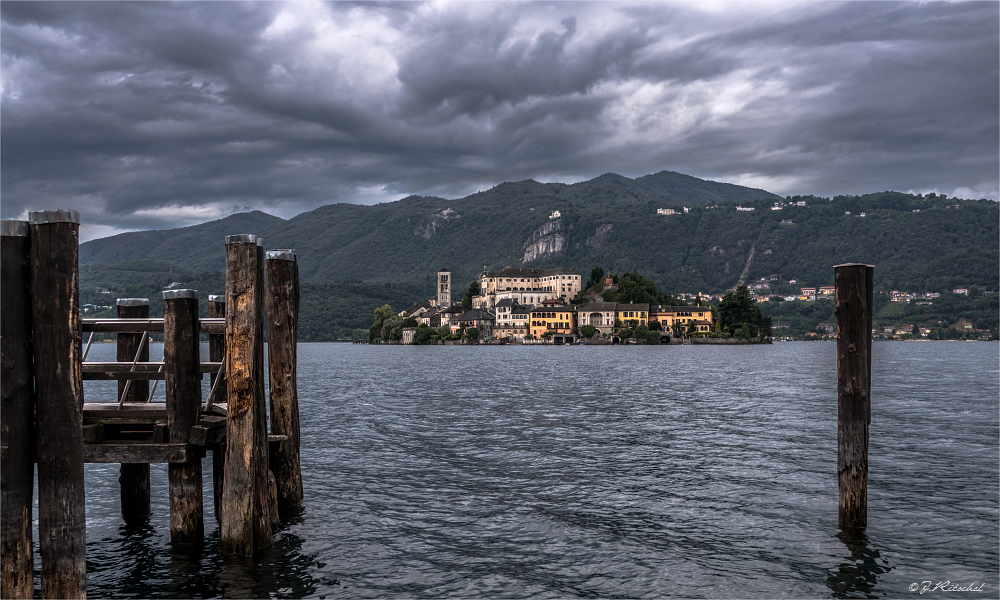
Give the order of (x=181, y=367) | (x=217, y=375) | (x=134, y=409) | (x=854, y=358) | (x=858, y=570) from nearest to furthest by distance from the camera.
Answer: (x=181, y=367), (x=858, y=570), (x=854, y=358), (x=134, y=409), (x=217, y=375)

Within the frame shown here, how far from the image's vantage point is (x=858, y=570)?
13945mm

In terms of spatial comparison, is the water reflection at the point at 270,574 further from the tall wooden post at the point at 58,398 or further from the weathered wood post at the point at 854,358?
the weathered wood post at the point at 854,358

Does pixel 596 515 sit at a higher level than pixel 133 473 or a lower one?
lower

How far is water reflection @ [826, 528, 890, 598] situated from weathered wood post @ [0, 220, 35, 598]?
13118 mm

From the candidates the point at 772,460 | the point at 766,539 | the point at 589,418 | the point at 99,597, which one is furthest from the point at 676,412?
the point at 99,597

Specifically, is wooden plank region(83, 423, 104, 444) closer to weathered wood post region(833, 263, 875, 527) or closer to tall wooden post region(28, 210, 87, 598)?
tall wooden post region(28, 210, 87, 598)

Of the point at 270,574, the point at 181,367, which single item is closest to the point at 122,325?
the point at 181,367

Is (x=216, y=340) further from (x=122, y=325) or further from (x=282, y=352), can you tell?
(x=122, y=325)

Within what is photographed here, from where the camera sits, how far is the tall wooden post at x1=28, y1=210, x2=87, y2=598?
10.0 m

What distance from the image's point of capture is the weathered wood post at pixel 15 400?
33.0 ft

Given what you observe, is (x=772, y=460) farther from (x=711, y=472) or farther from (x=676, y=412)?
(x=676, y=412)

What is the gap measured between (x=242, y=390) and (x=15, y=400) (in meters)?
3.86

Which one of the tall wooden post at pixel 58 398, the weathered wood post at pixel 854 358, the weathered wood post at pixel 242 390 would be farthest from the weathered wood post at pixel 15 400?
the weathered wood post at pixel 854 358

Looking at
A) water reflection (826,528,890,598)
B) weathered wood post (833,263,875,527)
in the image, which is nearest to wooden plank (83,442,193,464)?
water reflection (826,528,890,598)
